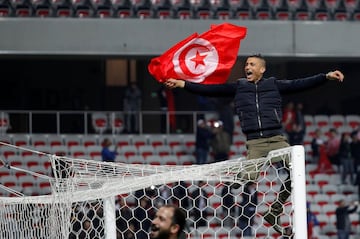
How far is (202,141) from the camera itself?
2256 centimetres

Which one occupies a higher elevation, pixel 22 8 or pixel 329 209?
pixel 22 8

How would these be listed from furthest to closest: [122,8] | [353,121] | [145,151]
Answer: [353,121] < [145,151] < [122,8]

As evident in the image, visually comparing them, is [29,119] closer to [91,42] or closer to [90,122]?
[90,122]

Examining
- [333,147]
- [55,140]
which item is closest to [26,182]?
[55,140]

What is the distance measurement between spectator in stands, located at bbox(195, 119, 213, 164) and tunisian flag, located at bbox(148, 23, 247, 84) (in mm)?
12408

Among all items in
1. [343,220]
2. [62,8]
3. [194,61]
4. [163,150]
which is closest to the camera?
[194,61]

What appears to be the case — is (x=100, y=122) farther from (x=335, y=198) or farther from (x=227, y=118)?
(x=335, y=198)

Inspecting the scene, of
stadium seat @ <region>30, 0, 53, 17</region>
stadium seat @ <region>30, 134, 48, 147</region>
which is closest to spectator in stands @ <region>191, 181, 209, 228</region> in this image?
stadium seat @ <region>30, 0, 53, 17</region>

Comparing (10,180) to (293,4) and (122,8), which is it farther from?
(293,4)

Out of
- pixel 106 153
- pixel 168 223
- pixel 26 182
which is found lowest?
pixel 168 223

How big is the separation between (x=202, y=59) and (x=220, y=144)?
40.7 feet

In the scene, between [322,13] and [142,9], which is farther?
[322,13]

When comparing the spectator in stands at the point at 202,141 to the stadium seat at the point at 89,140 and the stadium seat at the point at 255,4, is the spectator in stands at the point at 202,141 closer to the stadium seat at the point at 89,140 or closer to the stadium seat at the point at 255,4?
the stadium seat at the point at 89,140

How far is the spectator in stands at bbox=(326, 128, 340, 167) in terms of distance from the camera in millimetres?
22859
